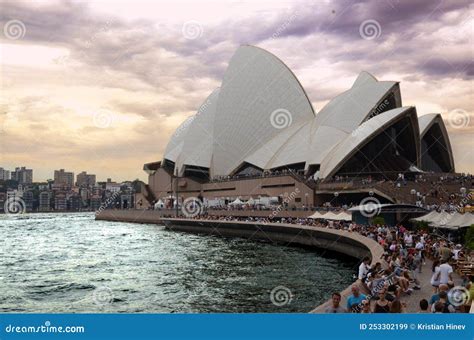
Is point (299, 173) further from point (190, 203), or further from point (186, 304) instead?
point (186, 304)

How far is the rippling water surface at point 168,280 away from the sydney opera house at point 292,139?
16257 mm

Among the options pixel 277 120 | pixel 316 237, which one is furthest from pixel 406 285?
pixel 277 120

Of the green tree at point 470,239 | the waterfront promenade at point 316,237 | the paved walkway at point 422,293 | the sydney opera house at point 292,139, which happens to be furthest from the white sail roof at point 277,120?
the paved walkway at point 422,293

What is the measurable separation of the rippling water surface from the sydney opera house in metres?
16.3

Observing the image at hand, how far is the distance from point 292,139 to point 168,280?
35.7m

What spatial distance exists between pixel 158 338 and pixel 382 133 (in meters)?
39.8

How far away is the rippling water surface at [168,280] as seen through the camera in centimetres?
1330

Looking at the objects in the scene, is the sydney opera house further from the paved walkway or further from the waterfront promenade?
the paved walkway

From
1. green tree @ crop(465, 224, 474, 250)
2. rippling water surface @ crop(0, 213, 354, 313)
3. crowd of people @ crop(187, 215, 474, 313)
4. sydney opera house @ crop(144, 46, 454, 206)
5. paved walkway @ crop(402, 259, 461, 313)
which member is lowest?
rippling water surface @ crop(0, 213, 354, 313)

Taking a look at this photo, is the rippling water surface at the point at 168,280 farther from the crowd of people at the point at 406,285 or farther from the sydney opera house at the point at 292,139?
the sydney opera house at the point at 292,139

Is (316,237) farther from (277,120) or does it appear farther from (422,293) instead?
(277,120)

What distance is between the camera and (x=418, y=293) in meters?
10.3

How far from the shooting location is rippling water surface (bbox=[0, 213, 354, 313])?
43.7 feet

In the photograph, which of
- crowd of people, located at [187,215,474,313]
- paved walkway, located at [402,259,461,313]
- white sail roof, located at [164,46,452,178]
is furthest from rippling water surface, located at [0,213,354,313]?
white sail roof, located at [164,46,452,178]
